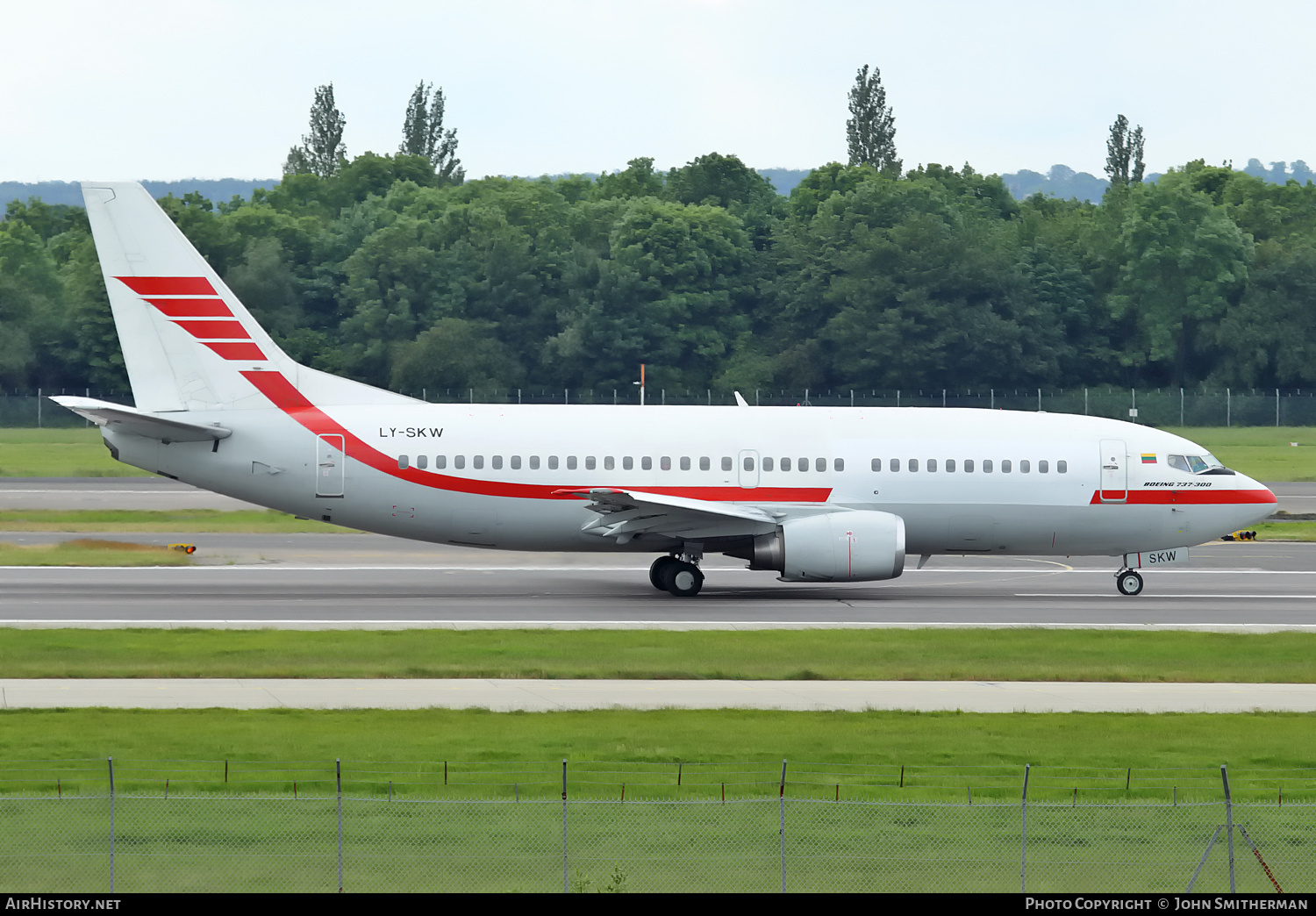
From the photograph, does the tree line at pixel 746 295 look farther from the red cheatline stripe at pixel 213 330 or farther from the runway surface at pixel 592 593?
the red cheatline stripe at pixel 213 330

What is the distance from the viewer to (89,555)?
38.4 m

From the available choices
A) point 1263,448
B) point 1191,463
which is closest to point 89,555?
point 1191,463

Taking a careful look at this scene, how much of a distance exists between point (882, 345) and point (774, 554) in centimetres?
6791

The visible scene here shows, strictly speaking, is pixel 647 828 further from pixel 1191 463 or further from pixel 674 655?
pixel 1191 463

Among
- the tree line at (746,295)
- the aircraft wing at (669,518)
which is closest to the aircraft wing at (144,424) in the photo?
the aircraft wing at (669,518)

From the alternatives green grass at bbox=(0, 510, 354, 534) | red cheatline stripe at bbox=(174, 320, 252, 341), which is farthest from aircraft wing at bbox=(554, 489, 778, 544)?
green grass at bbox=(0, 510, 354, 534)

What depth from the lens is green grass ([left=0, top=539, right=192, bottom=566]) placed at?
37219 millimetres

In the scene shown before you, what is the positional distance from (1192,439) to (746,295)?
113 ft

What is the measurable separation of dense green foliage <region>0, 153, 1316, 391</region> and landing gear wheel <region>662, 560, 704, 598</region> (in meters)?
66.0

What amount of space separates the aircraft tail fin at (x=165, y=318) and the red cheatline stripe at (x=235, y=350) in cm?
2
